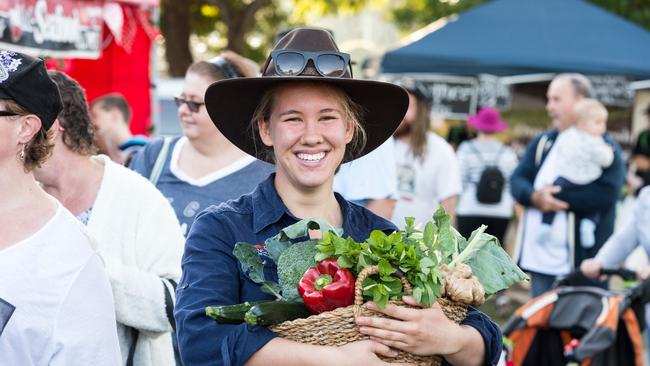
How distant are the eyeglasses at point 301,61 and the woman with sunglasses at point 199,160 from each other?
176 centimetres

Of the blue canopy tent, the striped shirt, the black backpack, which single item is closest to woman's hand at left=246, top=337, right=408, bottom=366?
the black backpack

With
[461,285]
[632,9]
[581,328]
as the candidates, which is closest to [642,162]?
[581,328]

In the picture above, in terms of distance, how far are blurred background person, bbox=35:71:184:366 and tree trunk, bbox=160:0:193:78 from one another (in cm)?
1661

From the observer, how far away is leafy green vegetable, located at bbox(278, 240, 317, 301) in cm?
232

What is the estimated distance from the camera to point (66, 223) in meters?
2.76

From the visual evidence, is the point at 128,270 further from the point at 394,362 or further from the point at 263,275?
the point at 394,362

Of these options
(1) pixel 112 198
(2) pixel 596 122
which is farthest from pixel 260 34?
(1) pixel 112 198

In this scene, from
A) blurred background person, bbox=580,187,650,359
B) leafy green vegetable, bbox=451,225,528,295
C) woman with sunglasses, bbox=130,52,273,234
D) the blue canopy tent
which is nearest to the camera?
leafy green vegetable, bbox=451,225,528,295

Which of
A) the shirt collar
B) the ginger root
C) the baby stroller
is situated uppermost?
the shirt collar

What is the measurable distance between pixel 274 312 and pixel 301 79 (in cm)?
62

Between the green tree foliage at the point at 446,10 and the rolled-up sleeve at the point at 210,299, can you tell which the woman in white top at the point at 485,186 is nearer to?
the rolled-up sleeve at the point at 210,299

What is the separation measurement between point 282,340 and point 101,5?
6924mm

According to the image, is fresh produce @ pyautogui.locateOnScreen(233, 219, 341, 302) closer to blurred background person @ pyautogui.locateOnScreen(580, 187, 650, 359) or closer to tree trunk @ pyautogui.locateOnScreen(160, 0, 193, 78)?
blurred background person @ pyautogui.locateOnScreen(580, 187, 650, 359)

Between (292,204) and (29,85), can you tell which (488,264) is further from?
(29,85)
